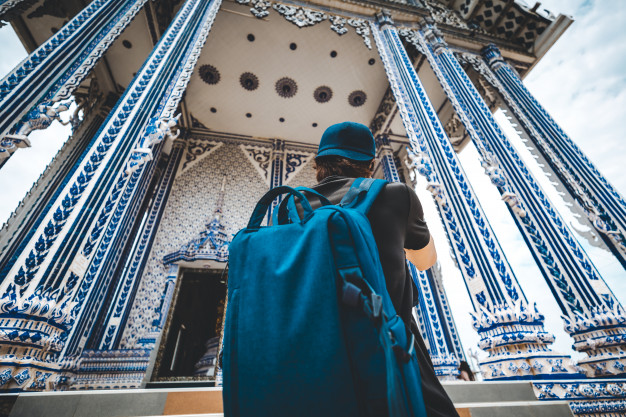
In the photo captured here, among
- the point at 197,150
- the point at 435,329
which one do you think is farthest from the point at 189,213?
the point at 435,329

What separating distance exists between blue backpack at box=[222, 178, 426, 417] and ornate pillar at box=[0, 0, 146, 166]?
8.69 ft

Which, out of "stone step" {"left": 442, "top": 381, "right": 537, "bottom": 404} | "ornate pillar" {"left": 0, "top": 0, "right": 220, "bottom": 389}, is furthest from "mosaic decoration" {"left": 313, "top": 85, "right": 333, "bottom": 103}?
"stone step" {"left": 442, "top": 381, "right": 537, "bottom": 404}

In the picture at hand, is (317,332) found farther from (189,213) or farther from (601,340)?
(189,213)

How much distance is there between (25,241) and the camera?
1694mm

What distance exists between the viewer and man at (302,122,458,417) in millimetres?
640

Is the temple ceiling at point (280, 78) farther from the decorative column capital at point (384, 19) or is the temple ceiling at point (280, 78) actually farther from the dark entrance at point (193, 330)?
the dark entrance at point (193, 330)

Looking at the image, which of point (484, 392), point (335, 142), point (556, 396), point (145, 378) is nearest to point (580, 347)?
point (556, 396)

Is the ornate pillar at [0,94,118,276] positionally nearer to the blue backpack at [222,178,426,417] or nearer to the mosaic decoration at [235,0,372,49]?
the mosaic decoration at [235,0,372,49]

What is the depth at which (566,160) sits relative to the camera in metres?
3.76

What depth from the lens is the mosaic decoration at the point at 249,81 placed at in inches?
225

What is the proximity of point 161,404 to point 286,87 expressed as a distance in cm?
598

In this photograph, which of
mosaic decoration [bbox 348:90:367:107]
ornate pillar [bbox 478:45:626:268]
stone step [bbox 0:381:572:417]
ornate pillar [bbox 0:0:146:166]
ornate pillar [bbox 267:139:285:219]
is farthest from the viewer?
ornate pillar [bbox 267:139:285:219]

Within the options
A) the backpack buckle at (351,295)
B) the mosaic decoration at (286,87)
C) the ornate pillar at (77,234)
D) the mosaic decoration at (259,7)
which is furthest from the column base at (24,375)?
the mosaic decoration at (286,87)

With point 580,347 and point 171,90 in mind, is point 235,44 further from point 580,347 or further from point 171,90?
point 580,347
